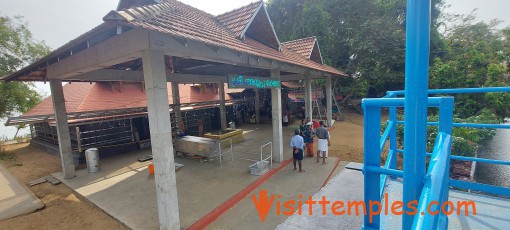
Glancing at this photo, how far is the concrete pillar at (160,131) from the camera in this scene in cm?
415

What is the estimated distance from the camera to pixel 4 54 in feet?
43.5

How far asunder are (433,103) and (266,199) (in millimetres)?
4986

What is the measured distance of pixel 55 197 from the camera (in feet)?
22.1

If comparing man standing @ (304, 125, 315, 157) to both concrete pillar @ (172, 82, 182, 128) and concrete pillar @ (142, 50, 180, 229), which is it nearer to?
concrete pillar @ (142, 50, 180, 229)

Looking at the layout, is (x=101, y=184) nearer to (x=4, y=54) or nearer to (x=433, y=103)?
(x=433, y=103)

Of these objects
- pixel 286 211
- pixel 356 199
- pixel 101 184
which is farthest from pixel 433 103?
pixel 101 184

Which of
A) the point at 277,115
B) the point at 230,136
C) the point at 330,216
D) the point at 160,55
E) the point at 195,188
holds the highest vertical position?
the point at 160,55

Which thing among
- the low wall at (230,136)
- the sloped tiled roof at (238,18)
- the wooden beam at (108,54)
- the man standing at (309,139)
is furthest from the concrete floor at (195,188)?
the sloped tiled roof at (238,18)

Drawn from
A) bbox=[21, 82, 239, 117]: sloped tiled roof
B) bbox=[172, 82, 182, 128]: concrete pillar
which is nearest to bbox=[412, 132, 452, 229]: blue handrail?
bbox=[172, 82, 182, 128]: concrete pillar

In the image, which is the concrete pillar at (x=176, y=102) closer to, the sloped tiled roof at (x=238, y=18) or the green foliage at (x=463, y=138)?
the sloped tiled roof at (x=238, y=18)

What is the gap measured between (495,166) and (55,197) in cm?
1426

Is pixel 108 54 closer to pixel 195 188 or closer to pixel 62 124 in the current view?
pixel 195 188

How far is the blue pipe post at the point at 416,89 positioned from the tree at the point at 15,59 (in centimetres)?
1913

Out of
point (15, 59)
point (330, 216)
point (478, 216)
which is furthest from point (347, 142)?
point (15, 59)
